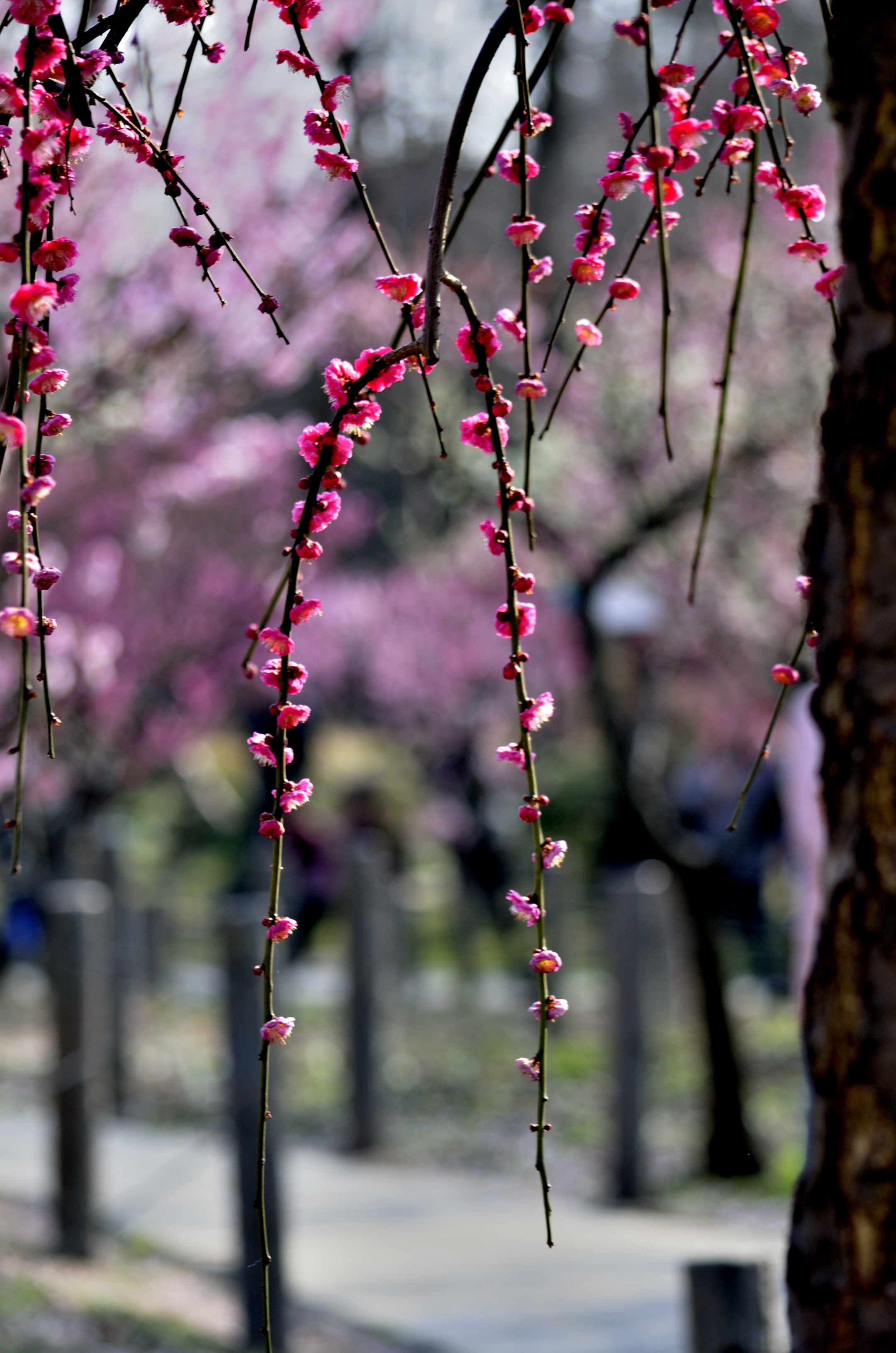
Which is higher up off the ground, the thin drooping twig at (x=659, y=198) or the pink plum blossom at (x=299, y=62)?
the pink plum blossom at (x=299, y=62)

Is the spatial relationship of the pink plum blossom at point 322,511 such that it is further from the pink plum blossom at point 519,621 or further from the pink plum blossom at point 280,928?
the pink plum blossom at point 280,928

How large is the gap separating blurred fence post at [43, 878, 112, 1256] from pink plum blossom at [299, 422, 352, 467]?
479 centimetres

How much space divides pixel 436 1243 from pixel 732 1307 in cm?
381

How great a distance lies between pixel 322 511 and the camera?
1.27 meters

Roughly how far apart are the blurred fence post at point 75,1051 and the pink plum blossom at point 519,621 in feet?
15.6

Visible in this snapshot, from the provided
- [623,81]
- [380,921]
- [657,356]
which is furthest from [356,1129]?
[623,81]

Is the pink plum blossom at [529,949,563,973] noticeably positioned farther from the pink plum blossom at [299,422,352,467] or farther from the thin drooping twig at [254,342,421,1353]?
the pink plum blossom at [299,422,352,467]

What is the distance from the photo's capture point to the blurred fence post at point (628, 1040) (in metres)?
6.66

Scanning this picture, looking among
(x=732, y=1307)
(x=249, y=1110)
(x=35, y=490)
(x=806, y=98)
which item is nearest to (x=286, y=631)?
(x=35, y=490)

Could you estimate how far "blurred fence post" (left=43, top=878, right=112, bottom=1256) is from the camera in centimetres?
546

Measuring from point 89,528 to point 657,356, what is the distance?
3397mm

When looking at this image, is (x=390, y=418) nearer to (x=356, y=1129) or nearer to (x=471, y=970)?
(x=471, y=970)

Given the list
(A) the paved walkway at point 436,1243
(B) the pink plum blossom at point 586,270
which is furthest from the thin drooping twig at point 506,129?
(A) the paved walkway at point 436,1243

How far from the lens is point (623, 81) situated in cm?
1242
